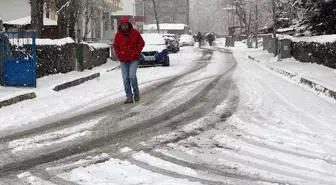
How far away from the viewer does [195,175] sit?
4.43 meters

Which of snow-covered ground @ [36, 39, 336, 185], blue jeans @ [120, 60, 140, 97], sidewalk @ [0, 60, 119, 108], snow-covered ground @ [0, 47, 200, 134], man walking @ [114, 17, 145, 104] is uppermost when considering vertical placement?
man walking @ [114, 17, 145, 104]

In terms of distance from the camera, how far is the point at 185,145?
563 centimetres

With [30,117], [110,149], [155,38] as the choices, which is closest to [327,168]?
[110,149]

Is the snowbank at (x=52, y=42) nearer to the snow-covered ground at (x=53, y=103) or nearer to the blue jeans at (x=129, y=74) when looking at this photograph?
the snow-covered ground at (x=53, y=103)

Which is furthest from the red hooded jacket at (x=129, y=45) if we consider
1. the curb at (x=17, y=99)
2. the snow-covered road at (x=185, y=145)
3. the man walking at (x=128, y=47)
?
the curb at (x=17, y=99)

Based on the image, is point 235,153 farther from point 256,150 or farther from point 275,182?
point 275,182

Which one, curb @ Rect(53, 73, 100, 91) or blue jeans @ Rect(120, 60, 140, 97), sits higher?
blue jeans @ Rect(120, 60, 140, 97)

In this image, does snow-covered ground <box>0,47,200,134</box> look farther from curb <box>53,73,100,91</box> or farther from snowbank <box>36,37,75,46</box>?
snowbank <box>36,37,75,46</box>

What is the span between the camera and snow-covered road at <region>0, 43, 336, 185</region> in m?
4.43

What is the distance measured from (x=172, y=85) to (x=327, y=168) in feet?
26.9

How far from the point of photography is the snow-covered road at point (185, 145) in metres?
4.43

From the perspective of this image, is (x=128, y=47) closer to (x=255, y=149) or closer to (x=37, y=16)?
(x=255, y=149)

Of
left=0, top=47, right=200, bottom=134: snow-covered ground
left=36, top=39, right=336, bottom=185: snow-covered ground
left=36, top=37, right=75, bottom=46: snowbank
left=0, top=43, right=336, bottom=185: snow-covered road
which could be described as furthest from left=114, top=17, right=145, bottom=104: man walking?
left=36, top=37, right=75, bottom=46: snowbank

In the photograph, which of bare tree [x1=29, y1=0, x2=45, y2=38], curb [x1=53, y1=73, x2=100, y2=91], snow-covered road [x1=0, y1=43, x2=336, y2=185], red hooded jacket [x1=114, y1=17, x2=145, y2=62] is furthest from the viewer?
bare tree [x1=29, y1=0, x2=45, y2=38]
